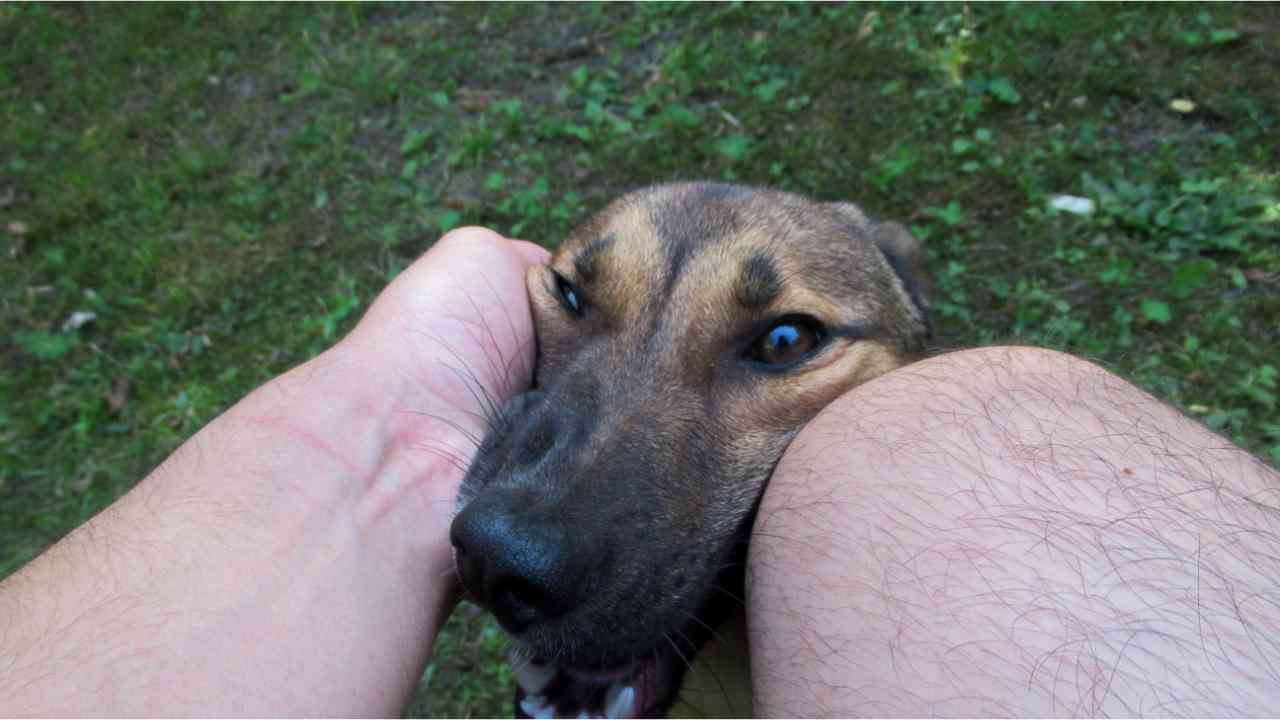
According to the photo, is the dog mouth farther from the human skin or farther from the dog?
the human skin

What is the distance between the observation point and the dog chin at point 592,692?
2676 millimetres

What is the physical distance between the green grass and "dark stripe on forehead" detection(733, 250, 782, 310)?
2.80m

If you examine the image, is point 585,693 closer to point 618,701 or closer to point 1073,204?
point 618,701

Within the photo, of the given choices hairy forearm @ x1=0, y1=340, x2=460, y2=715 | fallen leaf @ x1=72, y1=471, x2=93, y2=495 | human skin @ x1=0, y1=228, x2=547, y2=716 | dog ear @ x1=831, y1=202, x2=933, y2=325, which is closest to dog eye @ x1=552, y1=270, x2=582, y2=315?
human skin @ x1=0, y1=228, x2=547, y2=716

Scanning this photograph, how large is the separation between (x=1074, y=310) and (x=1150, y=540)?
409 cm

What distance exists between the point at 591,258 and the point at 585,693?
5.56 ft

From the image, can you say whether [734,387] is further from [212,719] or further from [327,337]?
[327,337]

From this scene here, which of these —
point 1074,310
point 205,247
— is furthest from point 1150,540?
point 205,247

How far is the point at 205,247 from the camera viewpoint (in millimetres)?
7367

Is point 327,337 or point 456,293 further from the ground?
point 456,293

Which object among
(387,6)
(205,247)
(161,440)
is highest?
(387,6)

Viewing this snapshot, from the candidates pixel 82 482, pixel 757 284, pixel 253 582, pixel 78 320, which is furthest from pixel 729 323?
pixel 78 320

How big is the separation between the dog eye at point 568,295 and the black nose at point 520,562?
140 centimetres

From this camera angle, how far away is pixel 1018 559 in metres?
1.88
